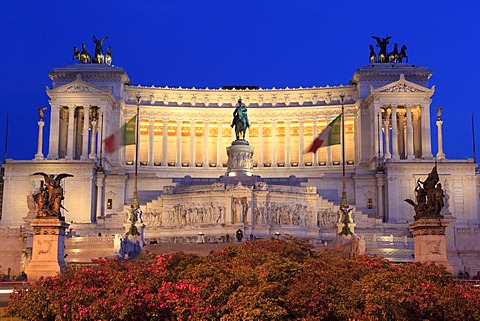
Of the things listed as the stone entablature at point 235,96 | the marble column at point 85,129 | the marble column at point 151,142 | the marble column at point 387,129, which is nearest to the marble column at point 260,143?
the stone entablature at point 235,96

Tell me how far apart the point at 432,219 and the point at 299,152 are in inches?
2661

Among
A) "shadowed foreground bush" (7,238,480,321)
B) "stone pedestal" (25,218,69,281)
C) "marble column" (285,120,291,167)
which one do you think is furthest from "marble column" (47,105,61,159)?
"shadowed foreground bush" (7,238,480,321)

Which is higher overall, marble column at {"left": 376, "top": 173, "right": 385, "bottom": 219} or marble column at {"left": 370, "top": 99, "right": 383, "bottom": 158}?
marble column at {"left": 370, "top": 99, "right": 383, "bottom": 158}

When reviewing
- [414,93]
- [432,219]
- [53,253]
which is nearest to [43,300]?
[53,253]

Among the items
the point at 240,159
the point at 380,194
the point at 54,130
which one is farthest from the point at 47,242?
the point at 54,130

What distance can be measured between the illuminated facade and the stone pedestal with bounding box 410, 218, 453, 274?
26.6 meters

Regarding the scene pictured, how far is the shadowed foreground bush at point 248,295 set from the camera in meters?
24.2

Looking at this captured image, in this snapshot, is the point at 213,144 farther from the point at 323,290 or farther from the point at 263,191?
the point at 323,290

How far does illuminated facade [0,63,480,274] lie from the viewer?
246 feet

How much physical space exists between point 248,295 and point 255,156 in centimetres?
7999

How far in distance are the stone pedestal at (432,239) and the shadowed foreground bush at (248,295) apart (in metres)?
9.51

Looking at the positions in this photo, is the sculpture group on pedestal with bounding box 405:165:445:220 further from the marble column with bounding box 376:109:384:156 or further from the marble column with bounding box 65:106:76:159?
the marble column with bounding box 65:106:76:159

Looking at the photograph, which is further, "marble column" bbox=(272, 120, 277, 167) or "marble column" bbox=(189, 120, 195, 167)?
"marble column" bbox=(272, 120, 277, 167)

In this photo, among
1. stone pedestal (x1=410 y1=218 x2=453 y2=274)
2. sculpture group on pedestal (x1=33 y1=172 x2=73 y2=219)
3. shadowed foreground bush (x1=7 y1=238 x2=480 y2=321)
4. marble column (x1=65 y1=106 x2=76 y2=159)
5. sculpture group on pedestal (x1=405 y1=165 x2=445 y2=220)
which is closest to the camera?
shadowed foreground bush (x1=7 y1=238 x2=480 y2=321)
